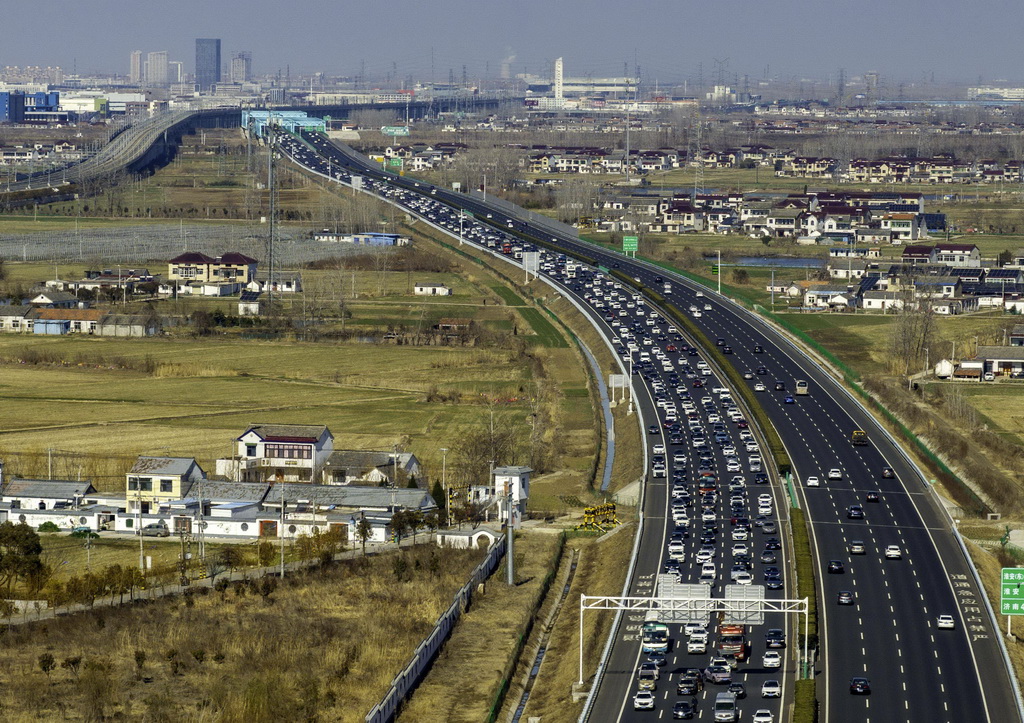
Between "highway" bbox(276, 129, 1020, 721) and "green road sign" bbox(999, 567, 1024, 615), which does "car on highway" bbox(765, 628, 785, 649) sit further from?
"green road sign" bbox(999, 567, 1024, 615)

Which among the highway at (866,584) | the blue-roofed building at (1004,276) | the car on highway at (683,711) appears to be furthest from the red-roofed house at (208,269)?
the car on highway at (683,711)

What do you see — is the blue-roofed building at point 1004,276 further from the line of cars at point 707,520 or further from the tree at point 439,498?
the tree at point 439,498

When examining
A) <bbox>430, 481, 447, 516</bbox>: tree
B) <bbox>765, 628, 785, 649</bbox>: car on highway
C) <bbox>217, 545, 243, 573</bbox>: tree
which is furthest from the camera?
<bbox>430, 481, 447, 516</bbox>: tree

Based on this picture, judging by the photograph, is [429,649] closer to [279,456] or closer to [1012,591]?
[1012,591]

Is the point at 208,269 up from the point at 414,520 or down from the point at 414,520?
up

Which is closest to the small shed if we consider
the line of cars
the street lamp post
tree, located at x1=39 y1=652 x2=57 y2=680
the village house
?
the village house

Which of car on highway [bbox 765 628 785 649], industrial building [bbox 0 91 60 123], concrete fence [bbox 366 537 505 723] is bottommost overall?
concrete fence [bbox 366 537 505 723]

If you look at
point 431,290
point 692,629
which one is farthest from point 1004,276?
point 692,629
